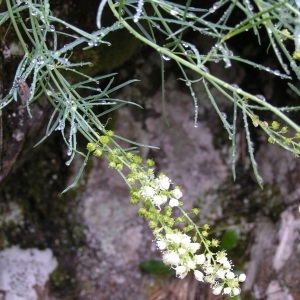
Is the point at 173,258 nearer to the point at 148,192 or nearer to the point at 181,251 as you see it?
the point at 181,251

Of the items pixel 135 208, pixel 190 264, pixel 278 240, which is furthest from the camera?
pixel 135 208

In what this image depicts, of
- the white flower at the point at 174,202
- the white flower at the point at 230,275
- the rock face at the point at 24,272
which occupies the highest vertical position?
the white flower at the point at 174,202

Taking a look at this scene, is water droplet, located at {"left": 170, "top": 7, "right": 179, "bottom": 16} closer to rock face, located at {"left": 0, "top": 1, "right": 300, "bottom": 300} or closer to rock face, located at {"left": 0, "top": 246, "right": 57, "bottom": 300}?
rock face, located at {"left": 0, "top": 1, "right": 300, "bottom": 300}

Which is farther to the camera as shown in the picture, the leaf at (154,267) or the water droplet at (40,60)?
the leaf at (154,267)

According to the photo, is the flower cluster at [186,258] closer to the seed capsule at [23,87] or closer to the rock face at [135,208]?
the seed capsule at [23,87]

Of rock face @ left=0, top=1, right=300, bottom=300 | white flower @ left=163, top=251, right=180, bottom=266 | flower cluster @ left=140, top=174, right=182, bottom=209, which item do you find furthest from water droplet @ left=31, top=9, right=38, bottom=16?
rock face @ left=0, top=1, right=300, bottom=300

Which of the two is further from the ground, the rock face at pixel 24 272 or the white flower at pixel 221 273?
the white flower at pixel 221 273

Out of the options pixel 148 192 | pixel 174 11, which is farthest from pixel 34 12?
pixel 148 192

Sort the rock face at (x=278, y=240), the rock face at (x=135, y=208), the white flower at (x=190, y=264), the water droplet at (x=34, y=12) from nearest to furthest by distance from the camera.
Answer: the white flower at (x=190, y=264)
the water droplet at (x=34, y=12)
the rock face at (x=278, y=240)
the rock face at (x=135, y=208)

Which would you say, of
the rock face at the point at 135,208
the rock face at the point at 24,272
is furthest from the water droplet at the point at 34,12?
the rock face at the point at 24,272

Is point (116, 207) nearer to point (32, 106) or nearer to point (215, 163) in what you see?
point (215, 163)
